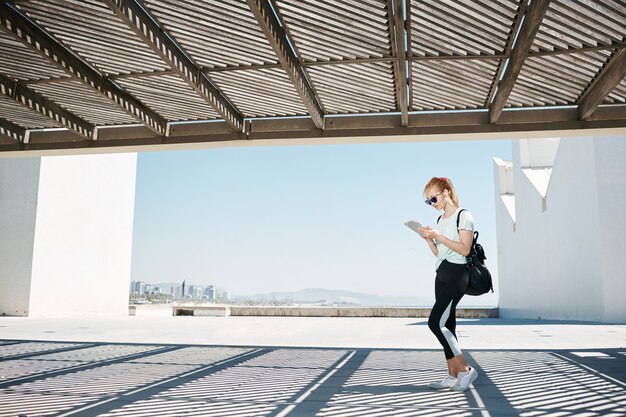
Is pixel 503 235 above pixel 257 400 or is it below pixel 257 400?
above

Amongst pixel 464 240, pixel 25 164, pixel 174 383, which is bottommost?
pixel 174 383

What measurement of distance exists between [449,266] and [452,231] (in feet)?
1.06

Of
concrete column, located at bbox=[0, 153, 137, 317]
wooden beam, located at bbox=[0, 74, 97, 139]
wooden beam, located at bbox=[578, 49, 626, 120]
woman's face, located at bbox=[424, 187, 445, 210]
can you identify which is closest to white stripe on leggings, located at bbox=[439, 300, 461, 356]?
woman's face, located at bbox=[424, 187, 445, 210]

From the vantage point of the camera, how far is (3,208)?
23.2 metres

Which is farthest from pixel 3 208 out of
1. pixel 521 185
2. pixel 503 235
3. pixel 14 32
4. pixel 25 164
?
pixel 503 235

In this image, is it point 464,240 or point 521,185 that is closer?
point 464,240

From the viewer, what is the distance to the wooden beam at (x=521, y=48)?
6330mm

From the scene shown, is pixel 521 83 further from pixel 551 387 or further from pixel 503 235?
pixel 503 235

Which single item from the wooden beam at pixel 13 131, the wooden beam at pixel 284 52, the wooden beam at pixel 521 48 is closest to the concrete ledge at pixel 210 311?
the wooden beam at pixel 13 131

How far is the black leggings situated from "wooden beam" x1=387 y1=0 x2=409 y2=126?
10.5 ft

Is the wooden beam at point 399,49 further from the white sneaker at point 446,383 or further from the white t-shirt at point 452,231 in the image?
the white sneaker at point 446,383

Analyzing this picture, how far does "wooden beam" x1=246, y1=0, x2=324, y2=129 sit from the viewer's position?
22.4 feet

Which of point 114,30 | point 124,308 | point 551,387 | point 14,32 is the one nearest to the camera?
point 551,387

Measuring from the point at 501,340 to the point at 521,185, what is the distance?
1978cm
